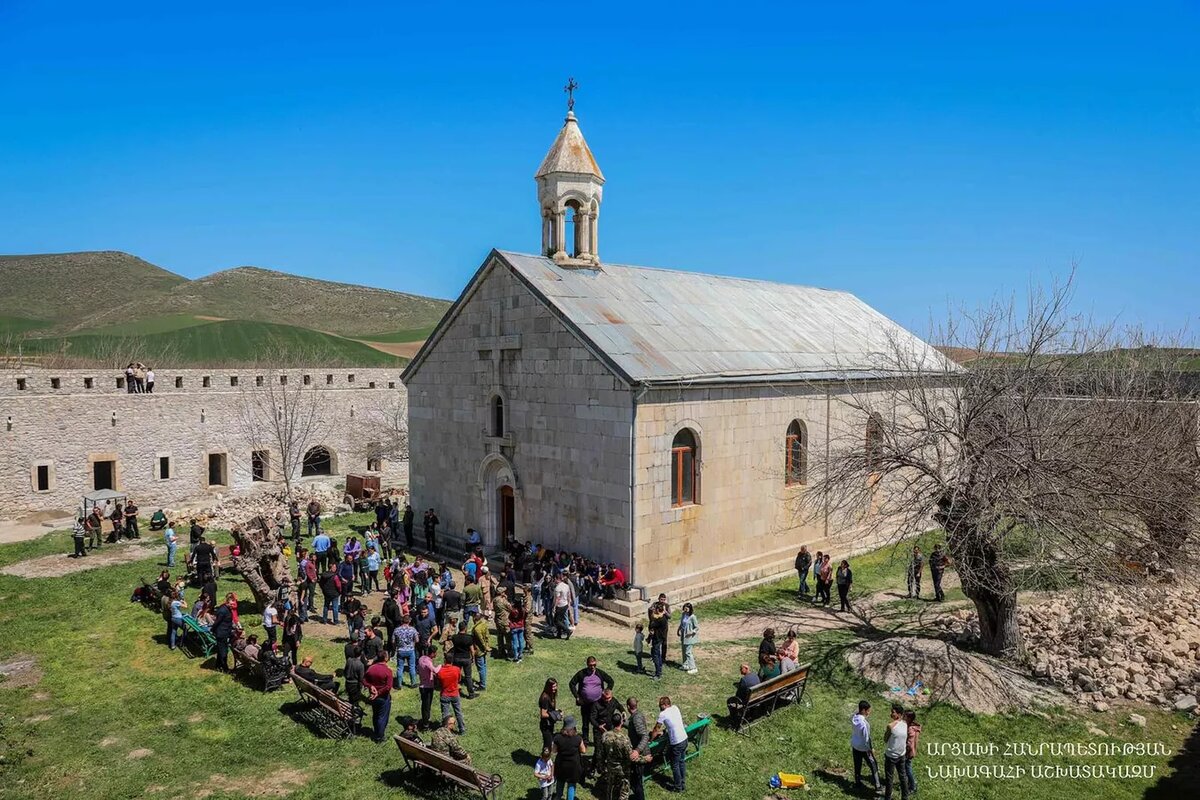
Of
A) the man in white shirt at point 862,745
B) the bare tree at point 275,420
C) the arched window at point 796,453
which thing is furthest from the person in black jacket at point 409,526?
the man in white shirt at point 862,745

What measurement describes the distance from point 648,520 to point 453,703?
8076 mm

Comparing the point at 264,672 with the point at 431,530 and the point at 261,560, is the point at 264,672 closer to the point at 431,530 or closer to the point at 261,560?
the point at 261,560

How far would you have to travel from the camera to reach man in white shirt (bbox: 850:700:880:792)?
36.4 feet

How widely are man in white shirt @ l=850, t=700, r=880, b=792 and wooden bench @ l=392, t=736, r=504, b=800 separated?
17.0 feet

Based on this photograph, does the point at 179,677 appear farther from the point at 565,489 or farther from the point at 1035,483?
the point at 1035,483

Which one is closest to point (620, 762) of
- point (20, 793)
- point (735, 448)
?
point (20, 793)

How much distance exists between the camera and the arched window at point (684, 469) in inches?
794

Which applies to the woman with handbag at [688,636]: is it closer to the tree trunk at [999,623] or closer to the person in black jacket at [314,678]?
the tree trunk at [999,623]

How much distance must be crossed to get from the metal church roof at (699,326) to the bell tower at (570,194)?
2.32 feet

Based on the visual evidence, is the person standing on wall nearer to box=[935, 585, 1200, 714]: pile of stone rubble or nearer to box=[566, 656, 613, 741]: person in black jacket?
box=[566, 656, 613, 741]: person in black jacket

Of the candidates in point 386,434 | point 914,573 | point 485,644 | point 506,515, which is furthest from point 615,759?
point 386,434

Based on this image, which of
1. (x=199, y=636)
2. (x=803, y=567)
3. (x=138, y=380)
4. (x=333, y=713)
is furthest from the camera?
(x=138, y=380)

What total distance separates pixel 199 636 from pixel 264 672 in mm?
2872

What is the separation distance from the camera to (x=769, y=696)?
13250mm
